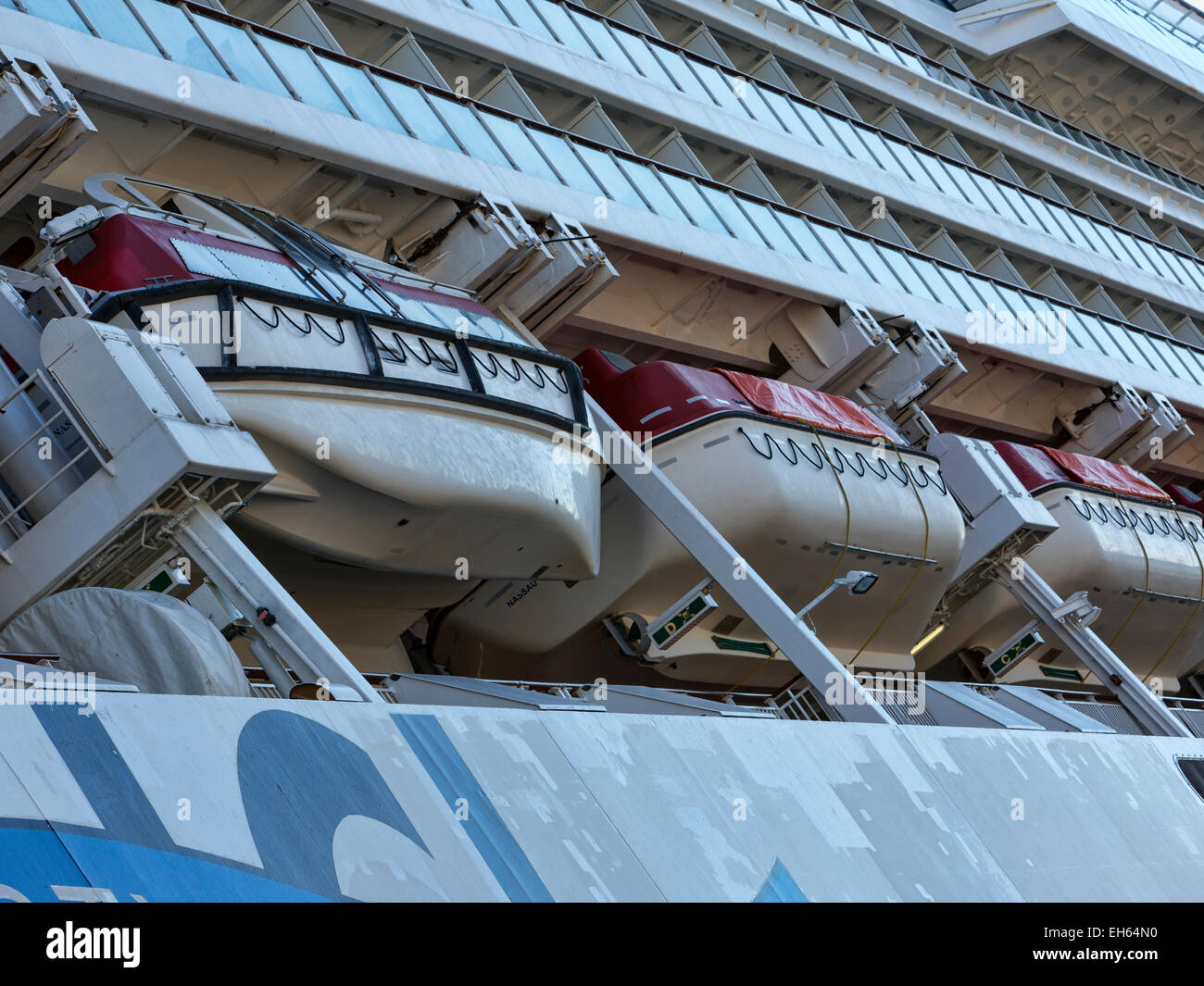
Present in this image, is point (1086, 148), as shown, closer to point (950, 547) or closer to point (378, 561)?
point (950, 547)

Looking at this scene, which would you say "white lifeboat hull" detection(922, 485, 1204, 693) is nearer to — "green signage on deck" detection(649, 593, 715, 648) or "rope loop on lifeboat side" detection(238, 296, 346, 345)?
"green signage on deck" detection(649, 593, 715, 648)

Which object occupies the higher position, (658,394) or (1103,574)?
(658,394)

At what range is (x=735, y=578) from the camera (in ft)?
37.3

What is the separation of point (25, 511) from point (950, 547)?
9414 mm

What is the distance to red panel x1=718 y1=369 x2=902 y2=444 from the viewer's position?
13.7 metres

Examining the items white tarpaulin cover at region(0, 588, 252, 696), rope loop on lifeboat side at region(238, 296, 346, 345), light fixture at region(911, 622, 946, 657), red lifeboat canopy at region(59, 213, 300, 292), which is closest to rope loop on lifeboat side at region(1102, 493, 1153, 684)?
light fixture at region(911, 622, 946, 657)

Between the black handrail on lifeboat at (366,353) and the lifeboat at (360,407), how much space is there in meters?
0.01

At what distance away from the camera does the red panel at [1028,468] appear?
59.7 feet

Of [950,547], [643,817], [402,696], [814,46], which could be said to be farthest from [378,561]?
[814,46]

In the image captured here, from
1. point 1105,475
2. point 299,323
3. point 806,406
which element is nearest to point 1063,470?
point 1105,475

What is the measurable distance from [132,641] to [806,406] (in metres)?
8.70

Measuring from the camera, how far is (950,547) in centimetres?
1488

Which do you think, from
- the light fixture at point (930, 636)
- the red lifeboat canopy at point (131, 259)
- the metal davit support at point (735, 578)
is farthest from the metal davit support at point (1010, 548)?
the red lifeboat canopy at point (131, 259)

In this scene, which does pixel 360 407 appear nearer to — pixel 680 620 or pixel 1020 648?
pixel 680 620
